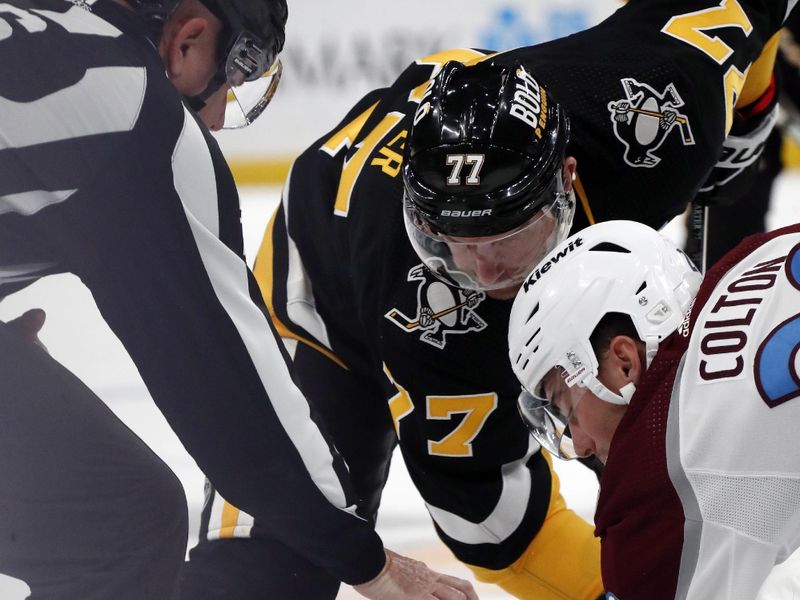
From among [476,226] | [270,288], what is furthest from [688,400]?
[270,288]

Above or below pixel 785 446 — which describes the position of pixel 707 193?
below

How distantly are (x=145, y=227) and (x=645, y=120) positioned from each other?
950 millimetres

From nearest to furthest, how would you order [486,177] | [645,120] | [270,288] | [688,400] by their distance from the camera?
[688,400]
[486,177]
[645,120]
[270,288]

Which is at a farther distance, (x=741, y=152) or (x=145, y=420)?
(x=145, y=420)

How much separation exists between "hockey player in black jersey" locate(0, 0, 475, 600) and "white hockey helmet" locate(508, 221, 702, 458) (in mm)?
347

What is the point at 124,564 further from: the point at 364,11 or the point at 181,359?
the point at 364,11

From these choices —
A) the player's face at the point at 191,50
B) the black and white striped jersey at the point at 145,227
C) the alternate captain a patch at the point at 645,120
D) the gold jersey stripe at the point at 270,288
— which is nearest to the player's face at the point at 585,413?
the black and white striped jersey at the point at 145,227

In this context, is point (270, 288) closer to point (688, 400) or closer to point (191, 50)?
point (191, 50)

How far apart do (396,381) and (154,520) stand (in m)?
0.48

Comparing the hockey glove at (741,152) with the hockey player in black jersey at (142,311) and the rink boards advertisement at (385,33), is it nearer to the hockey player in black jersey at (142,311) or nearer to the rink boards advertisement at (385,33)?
the hockey player in black jersey at (142,311)

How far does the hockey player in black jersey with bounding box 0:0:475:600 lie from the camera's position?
149cm

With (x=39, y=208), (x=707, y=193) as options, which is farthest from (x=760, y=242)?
(x=707, y=193)

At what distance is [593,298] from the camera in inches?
62.4

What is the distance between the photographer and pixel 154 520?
1.83m
